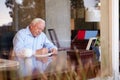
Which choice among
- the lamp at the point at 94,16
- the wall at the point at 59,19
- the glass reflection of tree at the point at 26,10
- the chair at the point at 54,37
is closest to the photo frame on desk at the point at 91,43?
the lamp at the point at 94,16

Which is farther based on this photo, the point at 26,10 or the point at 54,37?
the point at 26,10

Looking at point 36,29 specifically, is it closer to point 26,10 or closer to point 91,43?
point 91,43

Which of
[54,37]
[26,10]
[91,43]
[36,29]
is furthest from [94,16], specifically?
[26,10]

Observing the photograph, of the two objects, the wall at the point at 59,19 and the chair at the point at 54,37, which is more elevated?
the wall at the point at 59,19

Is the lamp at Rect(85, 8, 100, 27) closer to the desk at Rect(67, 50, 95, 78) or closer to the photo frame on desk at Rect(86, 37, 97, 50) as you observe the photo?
the photo frame on desk at Rect(86, 37, 97, 50)

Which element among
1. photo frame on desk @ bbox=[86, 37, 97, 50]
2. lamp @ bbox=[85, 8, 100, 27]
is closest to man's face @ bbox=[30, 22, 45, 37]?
lamp @ bbox=[85, 8, 100, 27]

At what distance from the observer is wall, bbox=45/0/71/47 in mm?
7805

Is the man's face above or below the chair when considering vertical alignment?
above

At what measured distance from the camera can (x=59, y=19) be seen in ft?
25.8

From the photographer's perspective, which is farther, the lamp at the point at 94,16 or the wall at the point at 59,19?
the wall at the point at 59,19

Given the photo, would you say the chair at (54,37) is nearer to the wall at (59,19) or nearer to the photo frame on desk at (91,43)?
the wall at (59,19)

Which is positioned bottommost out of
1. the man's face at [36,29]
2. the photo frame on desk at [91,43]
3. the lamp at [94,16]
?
the photo frame on desk at [91,43]

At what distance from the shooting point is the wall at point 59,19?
25.6 feet

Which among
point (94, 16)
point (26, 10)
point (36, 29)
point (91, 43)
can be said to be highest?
point (26, 10)
